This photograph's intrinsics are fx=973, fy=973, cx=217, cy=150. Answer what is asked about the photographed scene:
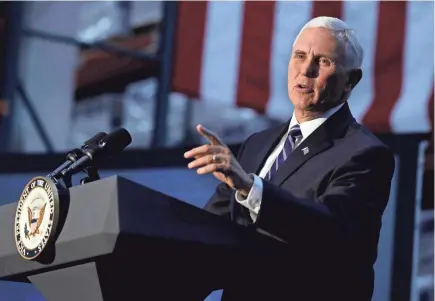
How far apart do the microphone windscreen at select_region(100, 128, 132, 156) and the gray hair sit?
1.46 ft

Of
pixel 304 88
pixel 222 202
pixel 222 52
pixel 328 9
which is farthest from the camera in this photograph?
pixel 222 52

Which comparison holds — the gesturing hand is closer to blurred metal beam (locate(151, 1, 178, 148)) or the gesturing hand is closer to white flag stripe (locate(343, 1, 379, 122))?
white flag stripe (locate(343, 1, 379, 122))

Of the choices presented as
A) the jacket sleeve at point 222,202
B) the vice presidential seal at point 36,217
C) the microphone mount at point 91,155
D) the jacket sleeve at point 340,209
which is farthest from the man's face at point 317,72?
the vice presidential seal at point 36,217

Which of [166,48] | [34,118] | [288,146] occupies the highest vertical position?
[288,146]

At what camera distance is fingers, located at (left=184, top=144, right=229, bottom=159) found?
167 centimetres

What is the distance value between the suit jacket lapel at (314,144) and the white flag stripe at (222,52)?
3.96 metres

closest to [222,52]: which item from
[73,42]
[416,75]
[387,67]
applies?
[73,42]

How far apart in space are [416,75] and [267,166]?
11.8 ft

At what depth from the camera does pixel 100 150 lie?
1976 millimetres

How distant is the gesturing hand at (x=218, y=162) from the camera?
A: 5.49 feet

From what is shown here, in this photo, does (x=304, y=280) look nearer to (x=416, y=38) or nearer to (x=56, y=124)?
(x=416, y=38)

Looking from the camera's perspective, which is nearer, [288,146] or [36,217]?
[36,217]

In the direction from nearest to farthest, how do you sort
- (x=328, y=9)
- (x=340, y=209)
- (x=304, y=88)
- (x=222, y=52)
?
(x=340, y=209), (x=304, y=88), (x=328, y=9), (x=222, y=52)

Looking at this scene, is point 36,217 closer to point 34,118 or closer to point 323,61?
point 323,61
